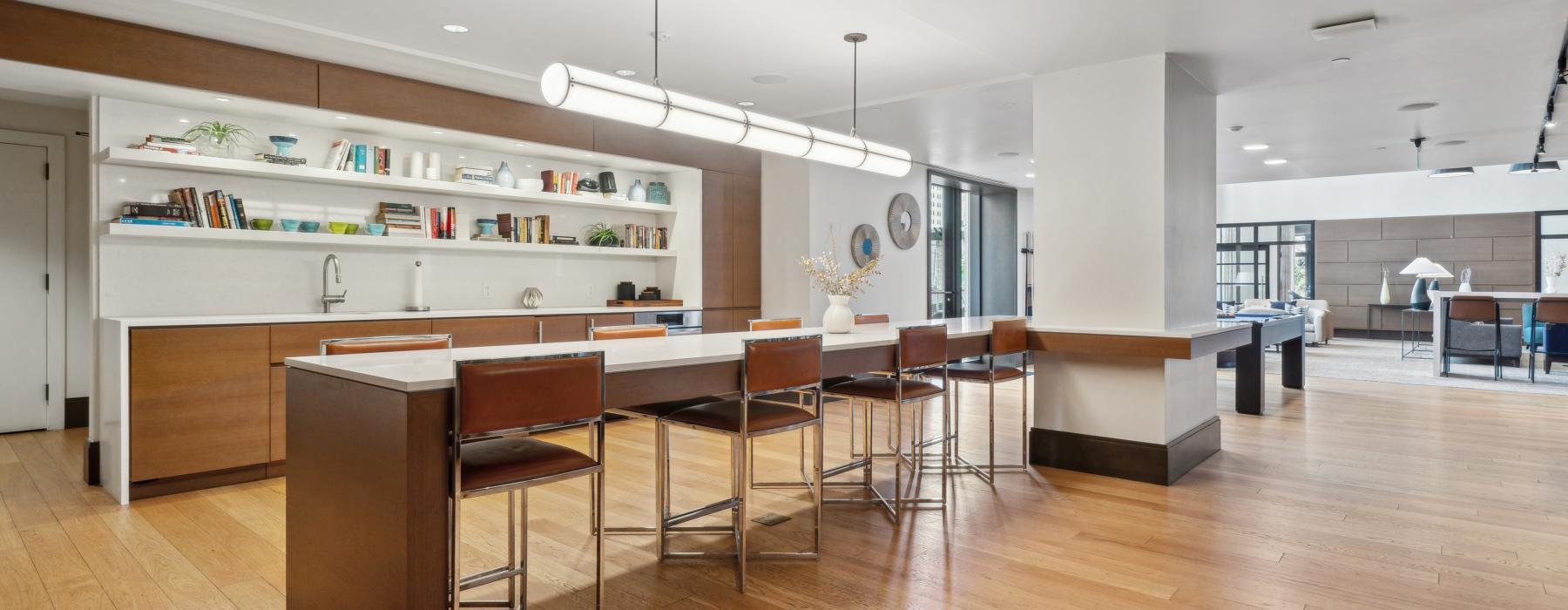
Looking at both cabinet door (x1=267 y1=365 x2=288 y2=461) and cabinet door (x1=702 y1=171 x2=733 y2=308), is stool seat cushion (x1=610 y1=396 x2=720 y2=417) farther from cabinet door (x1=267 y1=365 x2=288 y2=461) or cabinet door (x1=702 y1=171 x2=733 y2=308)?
cabinet door (x1=702 y1=171 x2=733 y2=308)

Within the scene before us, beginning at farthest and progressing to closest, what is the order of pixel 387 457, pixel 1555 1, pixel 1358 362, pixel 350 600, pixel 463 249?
1. pixel 1358 362
2. pixel 463 249
3. pixel 1555 1
4. pixel 350 600
5. pixel 387 457

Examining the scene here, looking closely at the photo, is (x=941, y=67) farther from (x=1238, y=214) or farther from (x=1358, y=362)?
(x=1238, y=214)

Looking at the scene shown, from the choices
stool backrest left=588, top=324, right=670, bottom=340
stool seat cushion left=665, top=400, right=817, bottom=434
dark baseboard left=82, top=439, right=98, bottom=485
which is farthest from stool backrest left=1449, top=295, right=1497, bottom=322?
dark baseboard left=82, top=439, right=98, bottom=485

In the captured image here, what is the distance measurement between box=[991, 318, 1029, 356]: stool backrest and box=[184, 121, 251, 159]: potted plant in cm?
457

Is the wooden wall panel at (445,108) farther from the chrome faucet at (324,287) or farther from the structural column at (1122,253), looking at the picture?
the structural column at (1122,253)

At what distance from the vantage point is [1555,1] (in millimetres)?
3627

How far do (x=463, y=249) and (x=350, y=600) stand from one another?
3925 millimetres

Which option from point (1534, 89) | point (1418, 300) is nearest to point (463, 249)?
point (1534, 89)

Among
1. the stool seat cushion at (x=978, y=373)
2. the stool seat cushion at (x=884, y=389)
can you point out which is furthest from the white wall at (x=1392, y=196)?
the stool seat cushion at (x=884, y=389)

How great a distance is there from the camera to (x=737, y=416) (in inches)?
119

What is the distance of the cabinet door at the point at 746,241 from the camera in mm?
7172

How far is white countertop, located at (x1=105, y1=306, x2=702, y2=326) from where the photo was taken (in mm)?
4008

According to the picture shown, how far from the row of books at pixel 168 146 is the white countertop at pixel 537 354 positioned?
2269 millimetres

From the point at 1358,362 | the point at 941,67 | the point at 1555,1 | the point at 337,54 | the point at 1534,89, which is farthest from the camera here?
the point at 1358,362
